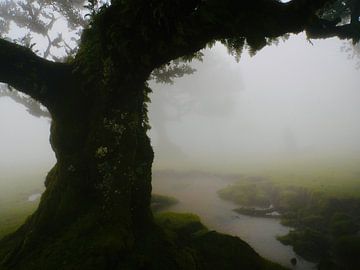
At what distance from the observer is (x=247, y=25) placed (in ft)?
30.3

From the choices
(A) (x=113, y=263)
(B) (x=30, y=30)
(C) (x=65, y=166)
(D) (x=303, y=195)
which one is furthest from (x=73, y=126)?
(B) (x=30, y=30)

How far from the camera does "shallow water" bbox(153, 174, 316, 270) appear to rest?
13.5m

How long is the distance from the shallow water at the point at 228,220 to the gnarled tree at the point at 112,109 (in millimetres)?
5677

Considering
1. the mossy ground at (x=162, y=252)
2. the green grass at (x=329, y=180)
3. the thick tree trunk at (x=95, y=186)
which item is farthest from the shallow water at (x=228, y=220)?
the thick tree trunk at (x=95, y=186)

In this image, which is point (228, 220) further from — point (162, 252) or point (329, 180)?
point (329, 180)

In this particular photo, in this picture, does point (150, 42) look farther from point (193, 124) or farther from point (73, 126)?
point (193, 124)

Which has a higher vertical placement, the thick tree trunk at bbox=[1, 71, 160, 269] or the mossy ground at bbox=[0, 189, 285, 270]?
the thick tree trunk at bbox=[1, 71, 160, 269]

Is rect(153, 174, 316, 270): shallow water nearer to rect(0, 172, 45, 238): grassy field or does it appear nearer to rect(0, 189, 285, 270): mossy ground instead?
rect(0, 189, 285, 270): mossy ground

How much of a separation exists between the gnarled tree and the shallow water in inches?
223

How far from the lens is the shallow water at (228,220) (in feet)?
44.4

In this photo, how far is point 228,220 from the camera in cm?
Answer: 1828

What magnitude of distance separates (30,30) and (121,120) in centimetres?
2019

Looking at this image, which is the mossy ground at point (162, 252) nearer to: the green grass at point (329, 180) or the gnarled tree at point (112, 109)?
the gnarled tree at point (112, 109)

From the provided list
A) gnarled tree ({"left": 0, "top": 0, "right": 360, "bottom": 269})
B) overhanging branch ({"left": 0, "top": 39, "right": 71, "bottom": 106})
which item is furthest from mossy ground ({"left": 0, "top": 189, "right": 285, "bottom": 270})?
overhanging branch ({"left": 0, "top": 39, "right": 71, "bottom": 106})
